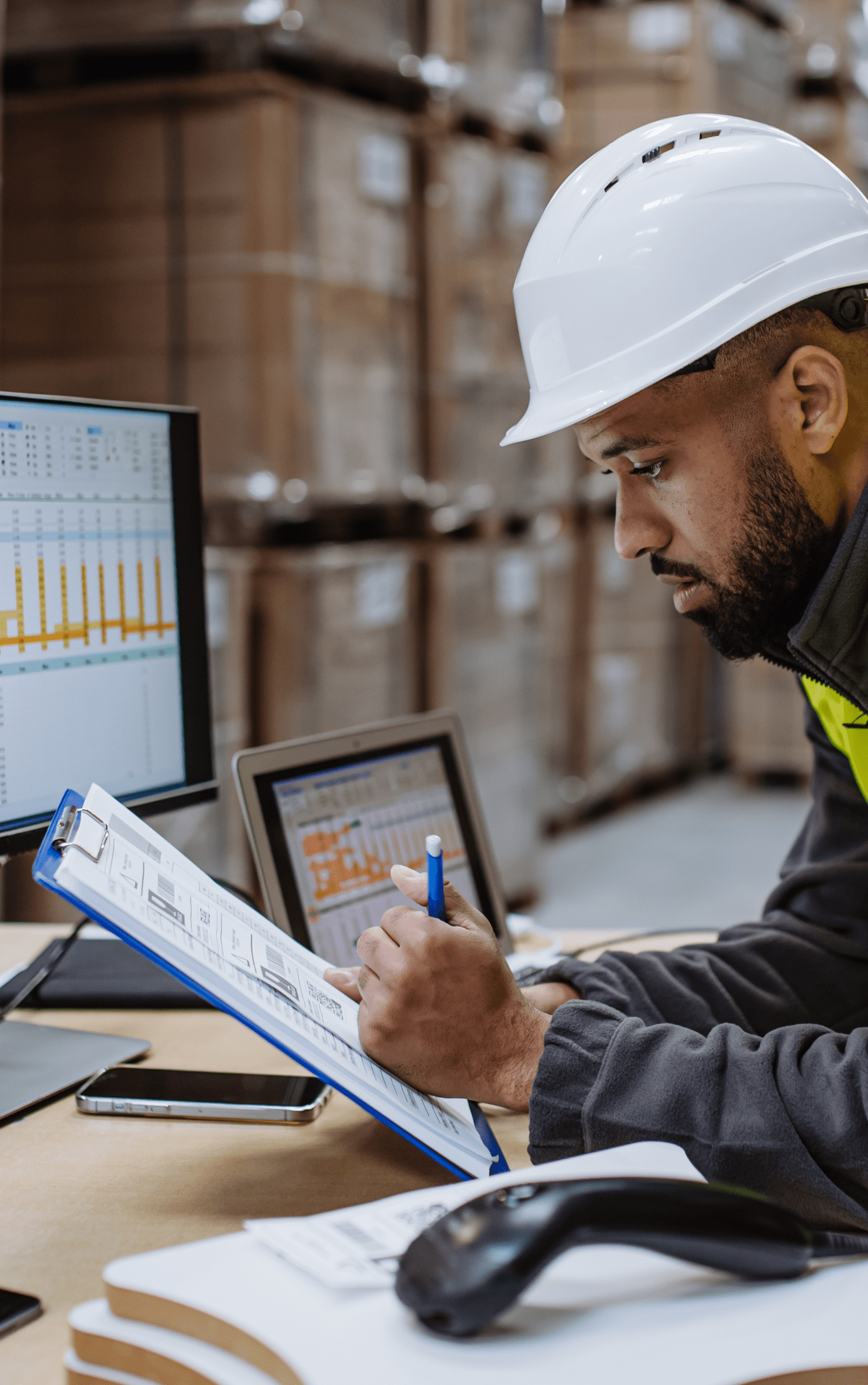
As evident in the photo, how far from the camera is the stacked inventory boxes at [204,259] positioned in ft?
8.39

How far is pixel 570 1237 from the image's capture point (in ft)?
2.08

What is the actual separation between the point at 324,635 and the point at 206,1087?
5.76ft

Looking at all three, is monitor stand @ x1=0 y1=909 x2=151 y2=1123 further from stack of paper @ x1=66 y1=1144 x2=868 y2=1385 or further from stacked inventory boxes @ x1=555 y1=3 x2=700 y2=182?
stacked inventory boxes @ x1=555 y1=3 x2=700 y2=182

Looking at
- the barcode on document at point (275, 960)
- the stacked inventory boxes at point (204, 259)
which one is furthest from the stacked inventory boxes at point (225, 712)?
the barcode on document at point (275, 960)

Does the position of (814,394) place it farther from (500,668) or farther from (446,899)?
(500,668)

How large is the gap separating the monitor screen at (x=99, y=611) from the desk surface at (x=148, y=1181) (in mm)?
251

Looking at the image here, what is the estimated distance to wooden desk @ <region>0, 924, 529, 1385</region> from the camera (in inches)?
30.6

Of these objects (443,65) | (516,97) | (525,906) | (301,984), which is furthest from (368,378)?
(301,984)

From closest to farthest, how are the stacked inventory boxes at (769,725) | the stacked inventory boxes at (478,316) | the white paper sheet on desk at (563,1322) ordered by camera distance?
the white paper sheet on desk at (563,1322), the stacked inventory boxes at (478,316), the stacked inventory boxes at (769,725)

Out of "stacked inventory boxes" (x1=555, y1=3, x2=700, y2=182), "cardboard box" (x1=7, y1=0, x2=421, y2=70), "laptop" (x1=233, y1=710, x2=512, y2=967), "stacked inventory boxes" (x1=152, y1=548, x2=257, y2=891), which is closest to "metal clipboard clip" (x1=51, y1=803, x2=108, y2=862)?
"laptop" (x1=233, y1=710, x2=512, y2=967)

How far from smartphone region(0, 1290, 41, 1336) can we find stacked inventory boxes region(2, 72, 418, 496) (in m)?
2.02

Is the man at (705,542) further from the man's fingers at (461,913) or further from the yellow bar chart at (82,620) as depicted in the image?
the yellow bar chart at (82,620)

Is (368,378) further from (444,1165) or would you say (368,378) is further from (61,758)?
(444,1165)

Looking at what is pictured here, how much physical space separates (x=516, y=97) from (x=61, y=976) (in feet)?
9.49
